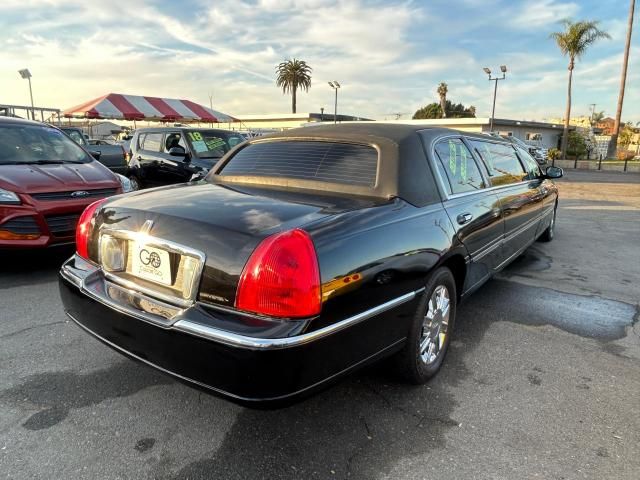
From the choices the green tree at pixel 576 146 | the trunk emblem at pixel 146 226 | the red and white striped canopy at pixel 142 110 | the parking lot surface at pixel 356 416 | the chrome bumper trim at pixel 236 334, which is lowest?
the parking lot surface at pixel 356 416

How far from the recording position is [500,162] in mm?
4516

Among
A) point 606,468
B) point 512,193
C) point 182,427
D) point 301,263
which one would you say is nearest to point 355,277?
point 301,263

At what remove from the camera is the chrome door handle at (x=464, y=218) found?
313cm

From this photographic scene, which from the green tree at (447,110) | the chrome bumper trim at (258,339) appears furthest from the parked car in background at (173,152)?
the green tree at (447,110)

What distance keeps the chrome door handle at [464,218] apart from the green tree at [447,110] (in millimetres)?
64931

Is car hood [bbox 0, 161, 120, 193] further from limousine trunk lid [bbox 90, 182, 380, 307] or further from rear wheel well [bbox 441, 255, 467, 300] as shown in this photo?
rear wheel well [bbox 441, 255, 467, 300]

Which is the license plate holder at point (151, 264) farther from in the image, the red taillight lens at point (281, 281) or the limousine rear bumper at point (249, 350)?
the red taillight lens at point (281, 281)

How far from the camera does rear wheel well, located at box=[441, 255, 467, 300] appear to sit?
307cm

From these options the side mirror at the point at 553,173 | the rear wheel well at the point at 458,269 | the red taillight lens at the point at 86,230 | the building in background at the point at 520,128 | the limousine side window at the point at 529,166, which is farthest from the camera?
the building in background at the point at 520,128

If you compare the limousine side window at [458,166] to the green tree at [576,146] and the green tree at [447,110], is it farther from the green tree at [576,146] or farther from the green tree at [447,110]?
the green tree at [447,110]

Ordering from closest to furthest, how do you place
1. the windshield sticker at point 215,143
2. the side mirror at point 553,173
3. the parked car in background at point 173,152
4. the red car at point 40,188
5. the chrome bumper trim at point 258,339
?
the chrome bumper trim at point 258,339, the red car at point 40,188, the side mirror at point 553,173, the parked car in background at point 173,152, the windshield sticker at point 215,143

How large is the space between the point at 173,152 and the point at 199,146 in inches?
28.2

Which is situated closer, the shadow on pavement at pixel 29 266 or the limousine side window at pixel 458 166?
the limousine side window at pixel 458 166

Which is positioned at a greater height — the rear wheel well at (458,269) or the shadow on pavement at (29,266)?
the rear wheel well at (458,269)
